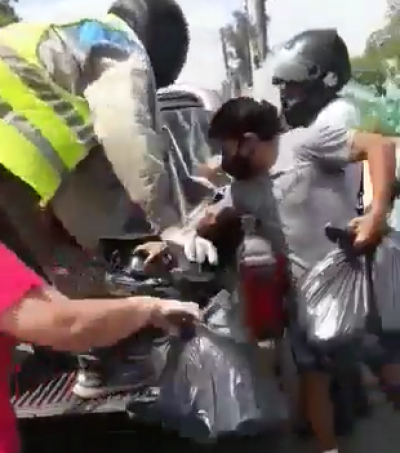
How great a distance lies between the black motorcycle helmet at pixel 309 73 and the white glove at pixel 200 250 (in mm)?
268

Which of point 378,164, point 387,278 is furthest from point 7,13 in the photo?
point 387,278

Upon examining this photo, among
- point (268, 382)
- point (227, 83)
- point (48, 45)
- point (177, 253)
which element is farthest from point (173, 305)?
point (48, 45)

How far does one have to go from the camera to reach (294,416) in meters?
1.46

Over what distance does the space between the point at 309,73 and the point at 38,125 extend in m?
0.50

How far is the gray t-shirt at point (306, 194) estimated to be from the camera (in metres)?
1.42

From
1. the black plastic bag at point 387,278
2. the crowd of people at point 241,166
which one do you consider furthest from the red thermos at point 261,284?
the black plastic bag at point 387,278

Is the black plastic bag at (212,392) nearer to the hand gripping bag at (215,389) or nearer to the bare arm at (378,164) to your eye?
the hand gripping bag at (215,389)

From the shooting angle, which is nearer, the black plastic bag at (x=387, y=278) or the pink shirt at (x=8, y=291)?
the pink shirt at (x=8, y=291)

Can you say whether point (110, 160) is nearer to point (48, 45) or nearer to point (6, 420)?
point (48, 45)

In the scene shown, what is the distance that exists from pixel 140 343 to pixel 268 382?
9.7 inches

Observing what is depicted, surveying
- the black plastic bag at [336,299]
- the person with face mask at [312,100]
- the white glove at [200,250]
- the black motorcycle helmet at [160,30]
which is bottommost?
the black plastic bag at [336,299]

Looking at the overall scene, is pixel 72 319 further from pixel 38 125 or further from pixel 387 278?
pixel 387 278

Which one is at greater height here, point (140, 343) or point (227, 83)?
point (227, 83)

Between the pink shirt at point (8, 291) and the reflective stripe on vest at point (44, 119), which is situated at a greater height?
the reflective stripe on vest at point (44, 119)
